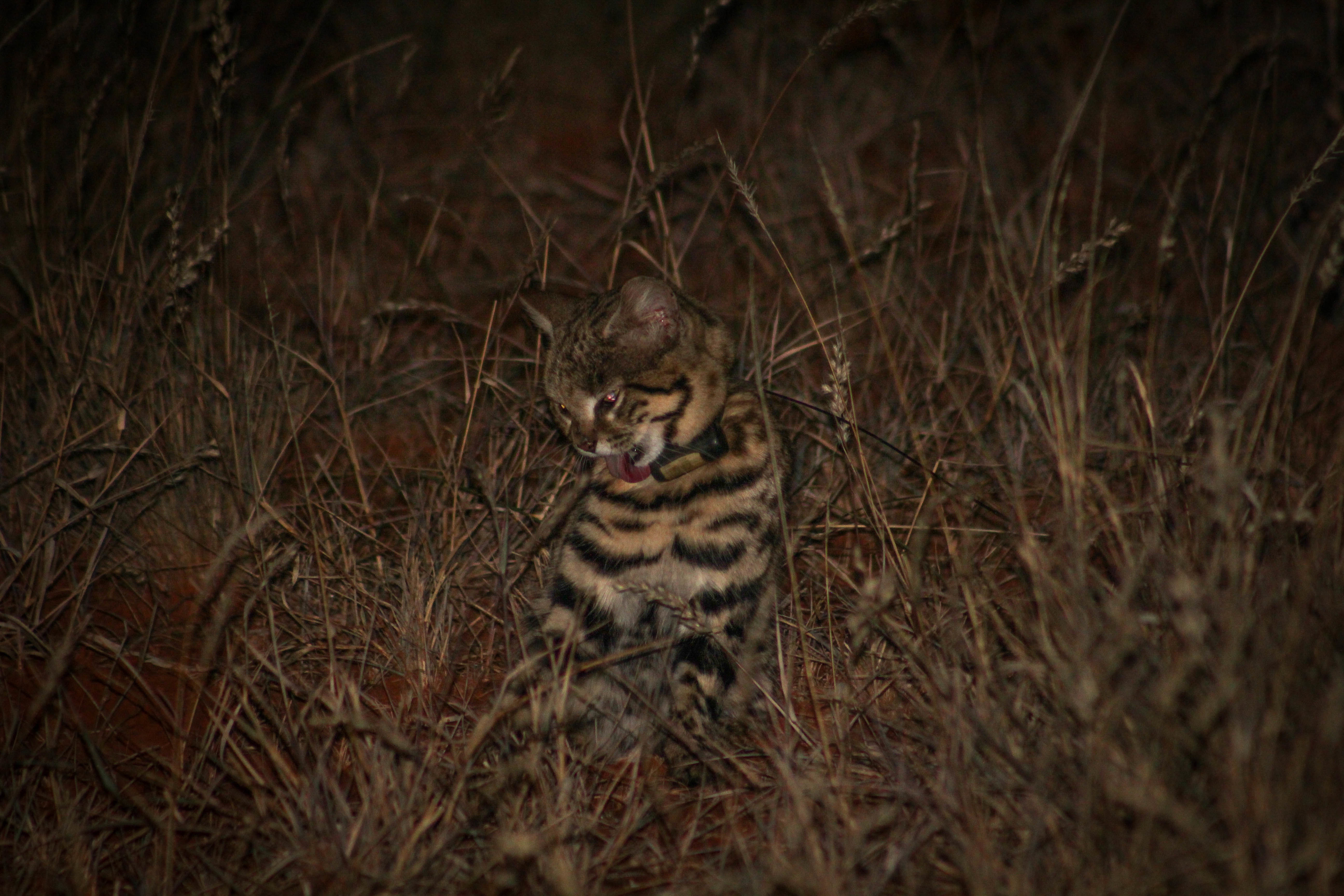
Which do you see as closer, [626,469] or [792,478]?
[626,469]

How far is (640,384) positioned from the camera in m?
2.58

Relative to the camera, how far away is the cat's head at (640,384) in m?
2.55

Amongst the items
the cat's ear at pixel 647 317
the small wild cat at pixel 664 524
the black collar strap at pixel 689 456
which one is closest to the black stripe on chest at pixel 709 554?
the small wild cat at pixel 664 524

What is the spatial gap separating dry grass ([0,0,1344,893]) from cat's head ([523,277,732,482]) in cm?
21

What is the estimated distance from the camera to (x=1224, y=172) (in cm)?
352

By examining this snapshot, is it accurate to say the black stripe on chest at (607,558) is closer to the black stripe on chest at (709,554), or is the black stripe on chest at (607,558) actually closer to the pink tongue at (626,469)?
the black stripe on chest at (709,554)

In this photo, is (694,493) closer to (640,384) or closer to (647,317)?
(640,384)

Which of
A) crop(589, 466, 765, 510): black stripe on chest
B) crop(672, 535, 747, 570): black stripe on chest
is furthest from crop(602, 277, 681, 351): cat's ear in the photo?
crop(672, 535, 747, 570): black stripe on chest

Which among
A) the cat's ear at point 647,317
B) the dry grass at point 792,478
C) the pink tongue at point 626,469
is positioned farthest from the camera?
the pink tongue at point 626,469

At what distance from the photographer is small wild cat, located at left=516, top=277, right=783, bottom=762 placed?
8.27 ft

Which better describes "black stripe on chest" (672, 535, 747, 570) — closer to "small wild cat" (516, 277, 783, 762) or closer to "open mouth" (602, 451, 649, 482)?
"small wild cat" (516, 277, 783, 762)

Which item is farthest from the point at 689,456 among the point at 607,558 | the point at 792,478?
the point at 792,478

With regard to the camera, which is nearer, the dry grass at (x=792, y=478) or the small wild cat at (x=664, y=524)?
the dry grass at (x=792, y=478)

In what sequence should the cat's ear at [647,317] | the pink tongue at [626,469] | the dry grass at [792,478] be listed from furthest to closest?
the pink tongue at [626,469] < the cat's ear at [647,317] < the dry grass at [792,478]
